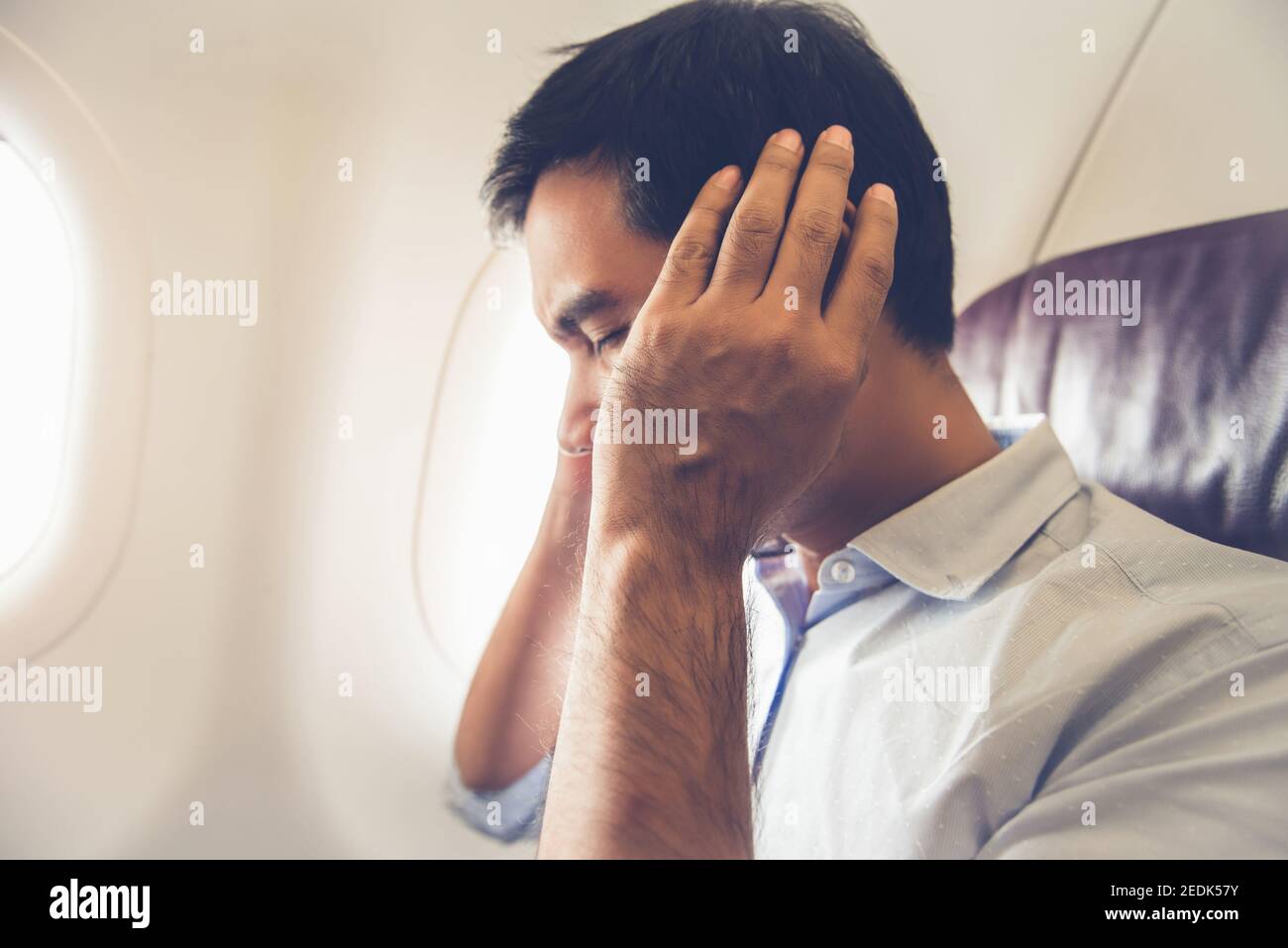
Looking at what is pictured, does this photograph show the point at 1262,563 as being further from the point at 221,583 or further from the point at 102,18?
the point at 102,18

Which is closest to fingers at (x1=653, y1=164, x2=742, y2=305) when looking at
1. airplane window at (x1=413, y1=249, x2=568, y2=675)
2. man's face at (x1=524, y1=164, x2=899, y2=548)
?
man's face at (x1=524, y1=164, x2=899, y2=548)

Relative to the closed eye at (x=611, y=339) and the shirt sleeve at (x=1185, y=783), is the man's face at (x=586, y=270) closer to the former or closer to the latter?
the closed eye at (x=611, y=339)

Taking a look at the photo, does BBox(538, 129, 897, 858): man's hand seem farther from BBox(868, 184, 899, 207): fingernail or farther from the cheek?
the cheek

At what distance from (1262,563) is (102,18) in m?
1.44

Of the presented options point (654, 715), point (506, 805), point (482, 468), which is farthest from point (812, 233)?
point (506, 805)

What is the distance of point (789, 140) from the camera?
2.66 ft

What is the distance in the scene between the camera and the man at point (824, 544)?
24.7 inches

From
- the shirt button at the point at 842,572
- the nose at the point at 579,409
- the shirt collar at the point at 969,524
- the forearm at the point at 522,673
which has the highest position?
the nose at the point at 579,409

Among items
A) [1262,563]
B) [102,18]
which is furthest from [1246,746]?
[102,18]

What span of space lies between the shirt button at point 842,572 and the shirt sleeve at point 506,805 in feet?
1.59

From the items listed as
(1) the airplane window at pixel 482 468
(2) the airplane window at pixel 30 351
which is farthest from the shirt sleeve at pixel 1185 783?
(2) the airplane window at pixel 30 351

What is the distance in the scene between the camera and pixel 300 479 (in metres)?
1.20

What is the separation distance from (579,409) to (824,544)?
1.06 ft

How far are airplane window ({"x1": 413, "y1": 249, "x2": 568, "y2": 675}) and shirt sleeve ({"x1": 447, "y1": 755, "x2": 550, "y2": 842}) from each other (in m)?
0.17
